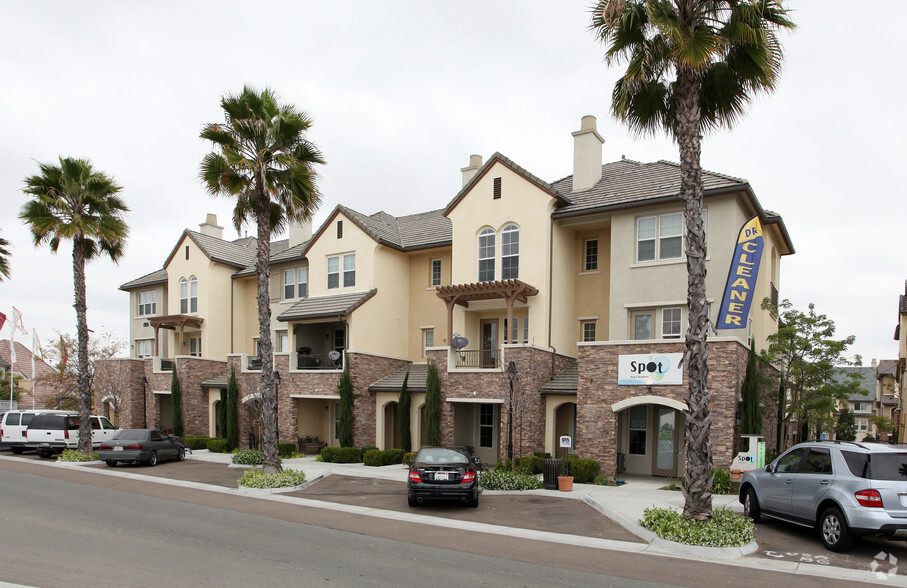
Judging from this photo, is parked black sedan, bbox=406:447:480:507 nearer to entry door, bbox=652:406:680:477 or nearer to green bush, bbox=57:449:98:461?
entry door, bbox=652:406:680:477

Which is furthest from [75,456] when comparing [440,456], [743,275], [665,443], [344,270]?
[743,275]

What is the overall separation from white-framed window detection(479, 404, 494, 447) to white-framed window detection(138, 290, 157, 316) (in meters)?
25.1

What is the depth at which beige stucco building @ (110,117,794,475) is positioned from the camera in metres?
20.5

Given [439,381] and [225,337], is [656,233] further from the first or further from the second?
[225,337]

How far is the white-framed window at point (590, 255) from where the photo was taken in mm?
24875

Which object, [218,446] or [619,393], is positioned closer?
[619,393]

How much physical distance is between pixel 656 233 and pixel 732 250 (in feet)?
8.28

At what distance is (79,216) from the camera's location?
84.3 ft

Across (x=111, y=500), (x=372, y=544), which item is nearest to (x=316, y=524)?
(x=372, y=544)

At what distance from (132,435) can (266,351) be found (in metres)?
9.71

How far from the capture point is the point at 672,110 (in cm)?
1449

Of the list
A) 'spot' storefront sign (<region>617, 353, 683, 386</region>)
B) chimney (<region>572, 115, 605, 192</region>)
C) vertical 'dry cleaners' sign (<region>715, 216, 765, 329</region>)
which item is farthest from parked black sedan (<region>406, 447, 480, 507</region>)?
chimney (<region>572, 115, 605, 192</region>)

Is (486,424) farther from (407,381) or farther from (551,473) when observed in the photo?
(551,473)

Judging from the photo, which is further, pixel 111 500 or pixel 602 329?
pixel 602 329
